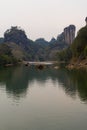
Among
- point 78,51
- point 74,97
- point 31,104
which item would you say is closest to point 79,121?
point 31,104

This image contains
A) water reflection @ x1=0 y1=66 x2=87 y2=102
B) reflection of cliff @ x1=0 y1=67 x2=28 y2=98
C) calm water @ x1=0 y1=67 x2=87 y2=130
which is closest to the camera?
calm water @ x1=0 y1=67 x2=87 y2=130

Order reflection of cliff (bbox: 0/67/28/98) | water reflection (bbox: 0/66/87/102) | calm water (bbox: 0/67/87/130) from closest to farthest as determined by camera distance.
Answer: calm water (bbox: 0/67/87/130) < water reflection (bbox: 0/66/87/102) < reflection of cliff (bbox: 0/67/28/98)

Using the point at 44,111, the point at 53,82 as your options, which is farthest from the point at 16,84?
the point at 44,111

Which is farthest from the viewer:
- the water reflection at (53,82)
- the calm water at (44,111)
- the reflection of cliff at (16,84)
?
the reflection of cliff at (16,84)

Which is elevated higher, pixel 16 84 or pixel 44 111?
pixel 16 84

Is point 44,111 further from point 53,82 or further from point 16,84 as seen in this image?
point 53,82

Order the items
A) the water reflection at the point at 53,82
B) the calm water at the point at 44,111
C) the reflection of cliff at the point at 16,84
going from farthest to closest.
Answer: the reflection of cliff at the point at 16,84, the water reflection at the point at 53,82, the calm water at the point at 44,111

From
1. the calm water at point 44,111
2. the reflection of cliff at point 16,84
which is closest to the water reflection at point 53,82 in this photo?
the reflection of cliff at point 16,84

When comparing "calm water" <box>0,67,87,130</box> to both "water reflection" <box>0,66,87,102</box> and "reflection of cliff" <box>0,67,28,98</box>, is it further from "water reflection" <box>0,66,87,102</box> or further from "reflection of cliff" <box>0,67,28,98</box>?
"reflection of cliff" <box>0,67,28,98</box>

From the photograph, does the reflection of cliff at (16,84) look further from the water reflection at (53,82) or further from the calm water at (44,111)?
the calm water at (44,111)

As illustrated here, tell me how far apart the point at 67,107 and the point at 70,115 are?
20.1 ft

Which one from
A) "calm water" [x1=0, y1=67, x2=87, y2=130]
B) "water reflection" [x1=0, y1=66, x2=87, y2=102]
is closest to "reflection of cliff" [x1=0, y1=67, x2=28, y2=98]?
"water reflection" [x1=0, y1=66, x2=87, y2=102]

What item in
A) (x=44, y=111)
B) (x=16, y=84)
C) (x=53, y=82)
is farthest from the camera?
(x=53, y=82)

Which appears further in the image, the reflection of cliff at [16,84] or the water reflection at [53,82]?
the reflection of cliff at [16,84]
